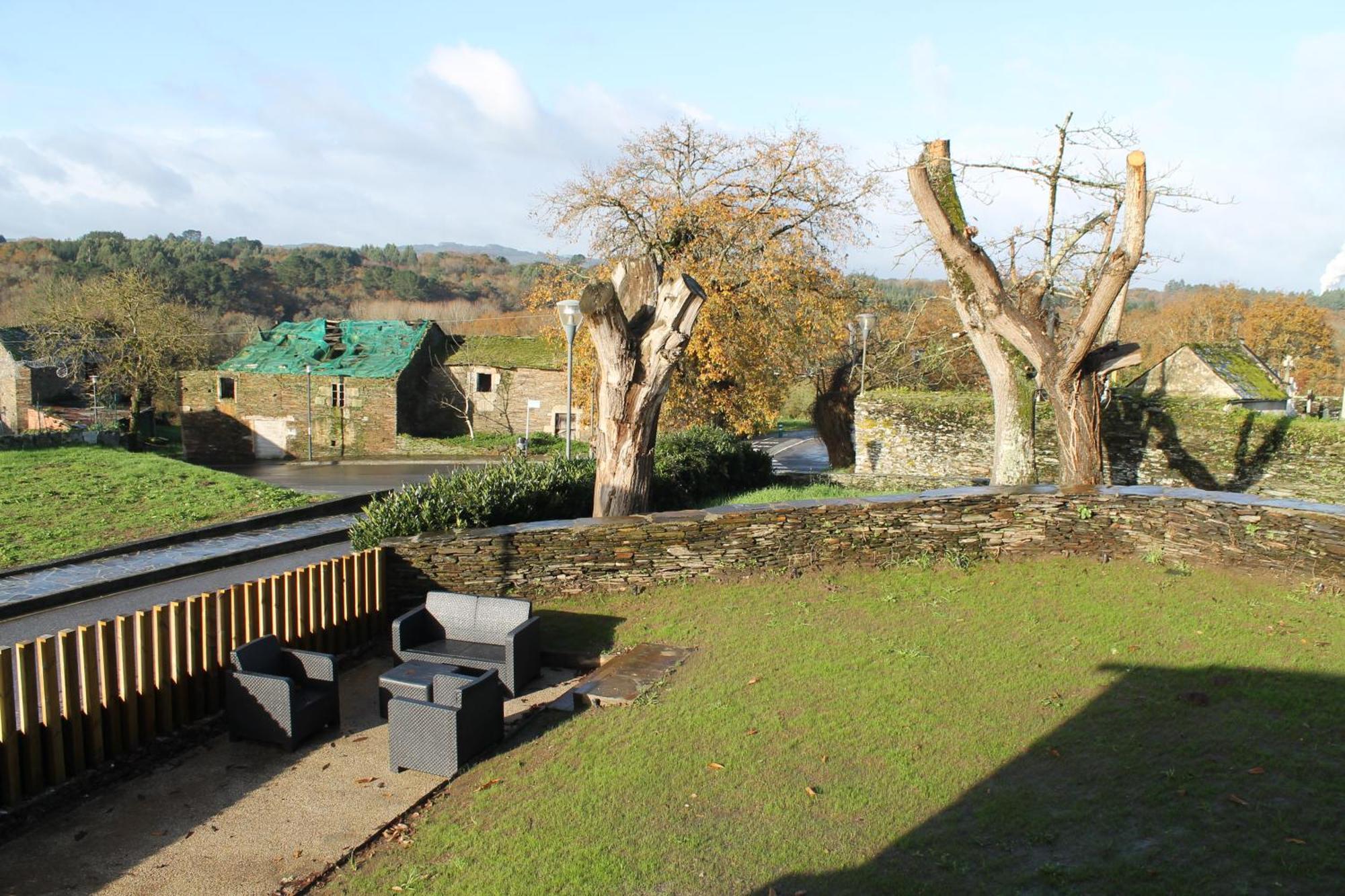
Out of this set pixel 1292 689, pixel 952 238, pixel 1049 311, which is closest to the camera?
pixel 1292 689

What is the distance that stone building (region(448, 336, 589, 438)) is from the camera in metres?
37.4

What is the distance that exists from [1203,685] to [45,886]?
7.47 meters

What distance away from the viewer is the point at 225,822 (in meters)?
5.75

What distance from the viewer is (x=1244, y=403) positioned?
69.2 feet

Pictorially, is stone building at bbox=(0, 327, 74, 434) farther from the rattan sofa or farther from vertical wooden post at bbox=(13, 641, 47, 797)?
vertical wooden post at bbox=(13, 641, 47, 797)

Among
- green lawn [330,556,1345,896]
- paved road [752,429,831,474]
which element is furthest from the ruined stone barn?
green lawn [330,556,1345,896]

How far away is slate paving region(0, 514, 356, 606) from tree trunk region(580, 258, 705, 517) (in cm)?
383

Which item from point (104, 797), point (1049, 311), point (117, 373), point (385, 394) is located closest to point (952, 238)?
point (1049, 311)

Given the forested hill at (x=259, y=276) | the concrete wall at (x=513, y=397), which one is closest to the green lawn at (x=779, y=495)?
the concrete wall at (x=513, y=397)

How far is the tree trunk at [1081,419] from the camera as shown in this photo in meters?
12.1

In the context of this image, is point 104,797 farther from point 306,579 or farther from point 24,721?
point 306,579

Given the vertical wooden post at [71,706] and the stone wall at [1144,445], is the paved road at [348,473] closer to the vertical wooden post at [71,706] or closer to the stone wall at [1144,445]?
the stone wall at [1144,445]

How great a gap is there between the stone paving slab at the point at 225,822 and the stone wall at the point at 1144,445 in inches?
584

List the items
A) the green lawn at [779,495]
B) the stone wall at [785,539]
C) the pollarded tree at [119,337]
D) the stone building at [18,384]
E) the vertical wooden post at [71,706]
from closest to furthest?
the vertical wooden post at [71,706], the stone wall at [785,539], the green lawn at [779,495], the pollarded tree at [119,337], the stone building at [18,384]
